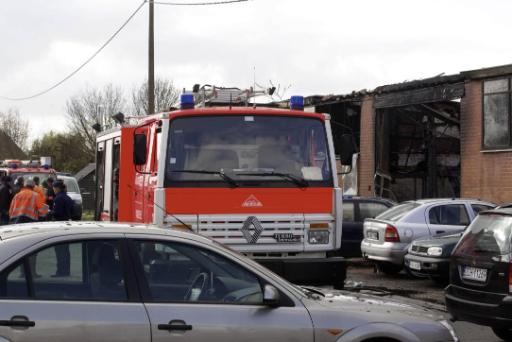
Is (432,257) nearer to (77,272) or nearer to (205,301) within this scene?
(205,301)

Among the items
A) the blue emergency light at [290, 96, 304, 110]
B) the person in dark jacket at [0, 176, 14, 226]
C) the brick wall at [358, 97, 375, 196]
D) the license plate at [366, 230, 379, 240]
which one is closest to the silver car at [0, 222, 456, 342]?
the blue emergency light at [290, 96, 304, 110]

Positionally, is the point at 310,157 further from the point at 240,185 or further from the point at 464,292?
the point at 464,292

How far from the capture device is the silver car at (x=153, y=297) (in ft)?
17.5

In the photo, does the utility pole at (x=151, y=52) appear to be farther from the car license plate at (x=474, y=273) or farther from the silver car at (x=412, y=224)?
the car license plate at (x=474, y=273)

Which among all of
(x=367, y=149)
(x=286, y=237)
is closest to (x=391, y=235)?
(x=286, y=237)

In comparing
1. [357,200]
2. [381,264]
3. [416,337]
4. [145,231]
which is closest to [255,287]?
[145,231]

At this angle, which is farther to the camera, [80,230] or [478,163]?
[478,163]

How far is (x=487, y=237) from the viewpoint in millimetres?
9016

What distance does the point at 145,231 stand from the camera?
5.84 meters

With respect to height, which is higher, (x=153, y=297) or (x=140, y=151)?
(x=140, y=151)

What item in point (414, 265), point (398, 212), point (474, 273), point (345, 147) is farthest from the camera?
point (398, 212)

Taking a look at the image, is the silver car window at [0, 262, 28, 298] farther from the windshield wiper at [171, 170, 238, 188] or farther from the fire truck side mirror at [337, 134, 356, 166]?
the fire truck side mirror at [337, 134, 356, 166]

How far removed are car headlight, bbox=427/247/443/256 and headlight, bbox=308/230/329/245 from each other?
418cm

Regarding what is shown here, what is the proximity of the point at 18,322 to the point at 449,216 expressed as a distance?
1157 centimetres
